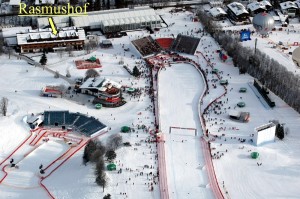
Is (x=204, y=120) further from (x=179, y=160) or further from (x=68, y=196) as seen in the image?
(x=68, y=196)

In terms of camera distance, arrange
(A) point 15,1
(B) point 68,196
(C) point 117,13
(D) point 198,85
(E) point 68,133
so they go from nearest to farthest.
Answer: (B) point 68,196 < (E) point 68,133 < (D) point 198,85 < (C) point 117,13 < (A) point 15,1

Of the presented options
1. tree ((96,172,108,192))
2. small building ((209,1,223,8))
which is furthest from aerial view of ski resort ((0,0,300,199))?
small building ((209,1,223,8))

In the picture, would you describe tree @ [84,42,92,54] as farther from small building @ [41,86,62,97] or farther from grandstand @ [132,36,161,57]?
small building @ [41,86,62,97]

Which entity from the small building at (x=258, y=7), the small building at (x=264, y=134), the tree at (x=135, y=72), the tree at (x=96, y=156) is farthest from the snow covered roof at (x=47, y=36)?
the small building at (x=264, y=134)

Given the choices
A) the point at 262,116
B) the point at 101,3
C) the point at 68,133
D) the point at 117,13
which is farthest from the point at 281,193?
the point at 101,3

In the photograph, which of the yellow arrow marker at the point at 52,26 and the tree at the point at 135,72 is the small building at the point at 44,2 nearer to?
the yellow arrow marker at the point at 52,26
